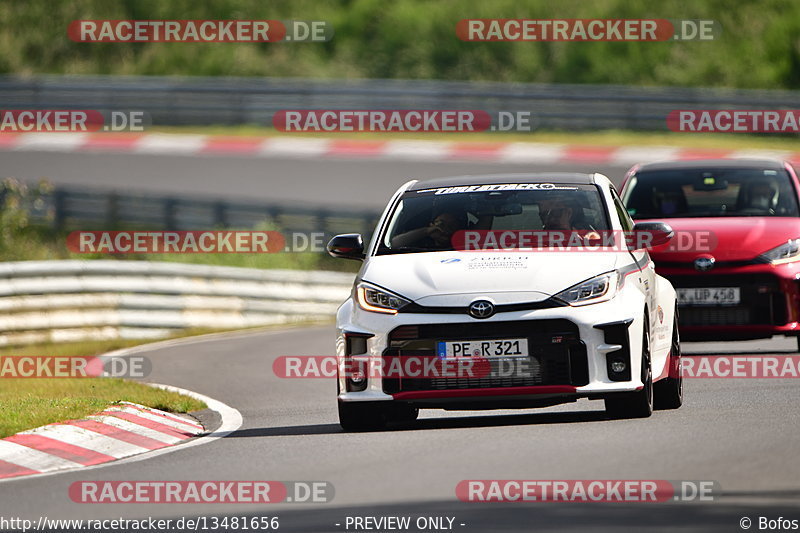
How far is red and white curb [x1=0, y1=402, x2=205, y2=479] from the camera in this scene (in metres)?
10.0

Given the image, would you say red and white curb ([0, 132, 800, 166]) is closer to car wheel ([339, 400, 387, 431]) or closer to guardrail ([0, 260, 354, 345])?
guardrail ([0, 260, 354, 345])

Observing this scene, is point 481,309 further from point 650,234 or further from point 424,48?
point 424,48

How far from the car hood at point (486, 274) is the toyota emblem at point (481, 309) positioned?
4cm

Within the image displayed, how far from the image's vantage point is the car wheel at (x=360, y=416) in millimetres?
10547

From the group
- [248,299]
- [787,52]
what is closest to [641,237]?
[248,299]

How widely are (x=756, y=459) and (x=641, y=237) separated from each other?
3048 millimetres

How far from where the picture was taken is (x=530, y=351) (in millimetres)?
9992

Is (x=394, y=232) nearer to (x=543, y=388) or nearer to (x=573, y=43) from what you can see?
(x=543, y=388)

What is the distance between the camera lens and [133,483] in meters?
8.85

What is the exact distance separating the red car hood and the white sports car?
3.59 metres

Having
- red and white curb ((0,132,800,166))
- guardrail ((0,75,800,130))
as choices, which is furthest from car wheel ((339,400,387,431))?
guardrail ((0,75,800,130))

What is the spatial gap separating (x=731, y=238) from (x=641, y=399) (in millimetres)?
4567

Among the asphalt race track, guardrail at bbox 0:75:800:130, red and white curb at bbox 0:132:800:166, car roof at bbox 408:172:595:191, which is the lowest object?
the asphalt race track

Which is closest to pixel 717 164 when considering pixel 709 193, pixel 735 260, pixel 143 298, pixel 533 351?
pixel 709 193
